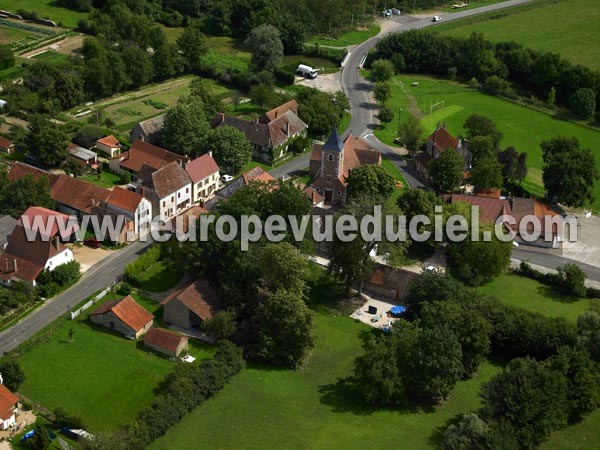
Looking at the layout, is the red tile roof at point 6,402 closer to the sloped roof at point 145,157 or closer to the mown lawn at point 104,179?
the mown lawn at point 104,179

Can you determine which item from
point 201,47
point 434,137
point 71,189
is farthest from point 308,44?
point 71,189

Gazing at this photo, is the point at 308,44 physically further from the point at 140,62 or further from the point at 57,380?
the point at 57,380

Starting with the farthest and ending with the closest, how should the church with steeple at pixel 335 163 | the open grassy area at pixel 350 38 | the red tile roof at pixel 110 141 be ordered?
the open grassy area at pixel 350 38
the red tile roof at pixel 110 141
the church with steeple at pixel 335 163

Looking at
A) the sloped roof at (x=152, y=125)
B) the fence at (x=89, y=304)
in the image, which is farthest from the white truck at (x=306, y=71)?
the fence at (x=89, y=304)

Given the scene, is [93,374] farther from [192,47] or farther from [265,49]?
[192,47]

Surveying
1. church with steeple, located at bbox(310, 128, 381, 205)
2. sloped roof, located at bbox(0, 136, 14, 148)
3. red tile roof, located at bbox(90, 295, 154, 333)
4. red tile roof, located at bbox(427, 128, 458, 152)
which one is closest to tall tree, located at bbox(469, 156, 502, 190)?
red tile roof, located at bbox(427, 128, 458, 152)

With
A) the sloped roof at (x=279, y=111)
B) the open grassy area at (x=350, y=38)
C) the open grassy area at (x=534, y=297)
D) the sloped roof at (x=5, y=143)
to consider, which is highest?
the open grassy area at (x=350, y=38)

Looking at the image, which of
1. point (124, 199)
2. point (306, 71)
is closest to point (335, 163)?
point (124, 199)

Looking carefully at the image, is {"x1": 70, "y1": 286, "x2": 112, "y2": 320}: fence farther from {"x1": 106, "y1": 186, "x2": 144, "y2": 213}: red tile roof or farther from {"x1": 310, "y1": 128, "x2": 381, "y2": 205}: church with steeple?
{"x1": 310, "y1": 128, "x2": 381, "y2": 205}: church with steeple
